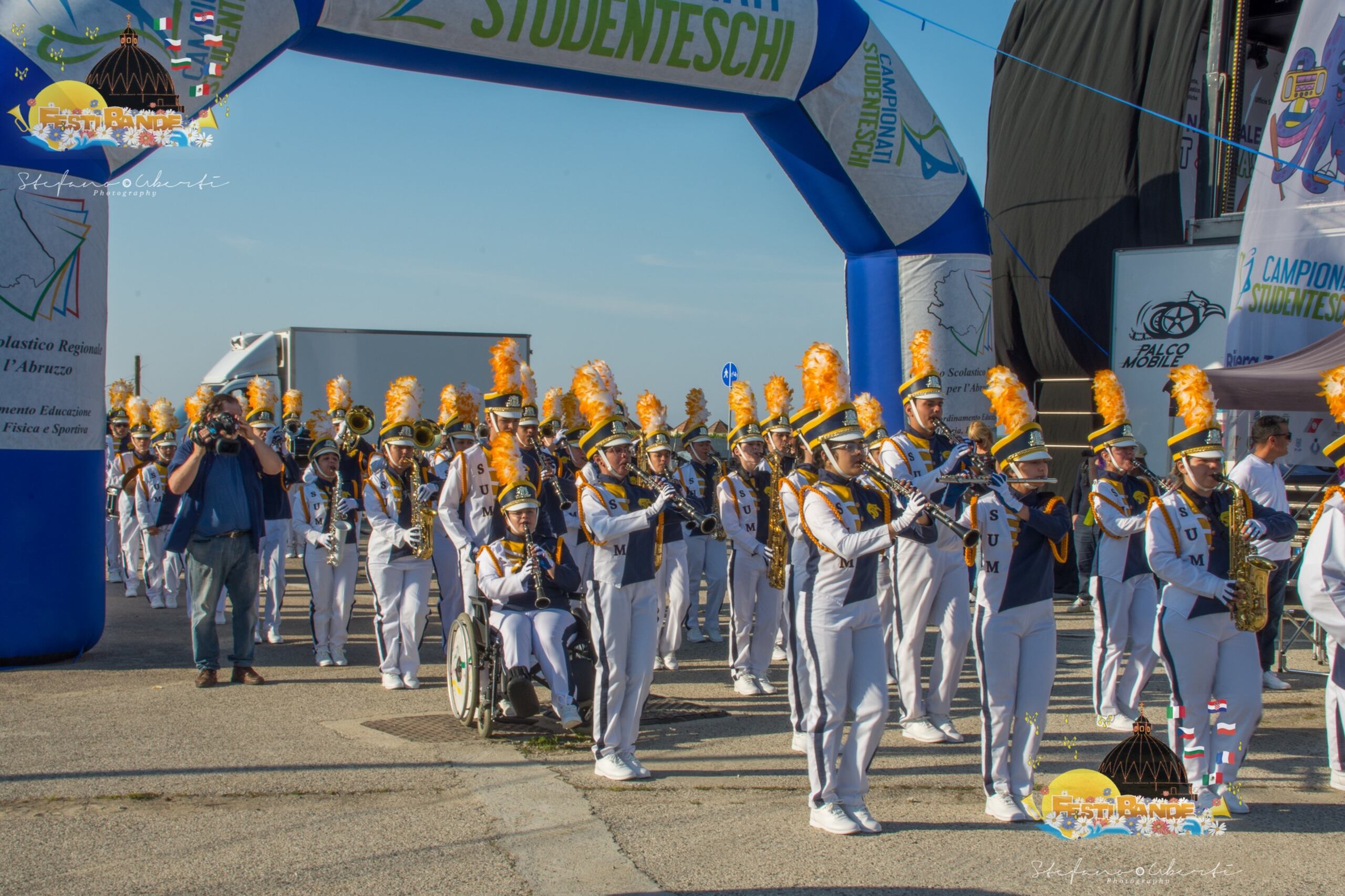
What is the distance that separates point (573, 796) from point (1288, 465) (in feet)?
27.0

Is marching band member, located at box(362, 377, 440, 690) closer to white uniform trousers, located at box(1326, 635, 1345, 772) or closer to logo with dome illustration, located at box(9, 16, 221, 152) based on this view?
logo with dome illustration, located at box(9, 16, 221, 152)

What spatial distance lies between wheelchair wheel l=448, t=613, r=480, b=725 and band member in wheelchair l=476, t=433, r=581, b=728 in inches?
6.4

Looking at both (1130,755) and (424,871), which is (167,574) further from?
(1130,755)

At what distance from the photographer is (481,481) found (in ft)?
28.6

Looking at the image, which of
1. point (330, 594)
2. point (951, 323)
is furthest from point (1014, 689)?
point (951, 323)

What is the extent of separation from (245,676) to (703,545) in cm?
485

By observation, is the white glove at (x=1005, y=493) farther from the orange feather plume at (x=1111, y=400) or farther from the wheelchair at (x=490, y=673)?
the wheelchair at (x=490, y=673)

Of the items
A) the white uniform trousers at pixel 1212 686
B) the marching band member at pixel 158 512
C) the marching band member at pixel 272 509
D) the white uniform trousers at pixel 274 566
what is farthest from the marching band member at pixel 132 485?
the white uniform trousers at pixel 1212 686

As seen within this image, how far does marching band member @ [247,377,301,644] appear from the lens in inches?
379

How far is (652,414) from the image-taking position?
8.59 m

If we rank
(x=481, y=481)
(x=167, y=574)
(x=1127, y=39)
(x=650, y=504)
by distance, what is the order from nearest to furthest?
(x=650, y=504), (x=481, y=481), (x=167, y=574), (x=1127, y=39)

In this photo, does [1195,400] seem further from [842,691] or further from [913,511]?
[842,691]

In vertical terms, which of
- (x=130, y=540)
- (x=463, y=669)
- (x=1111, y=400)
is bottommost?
(x=463, y=669)

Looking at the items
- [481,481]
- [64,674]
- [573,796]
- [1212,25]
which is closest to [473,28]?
[481,481]
